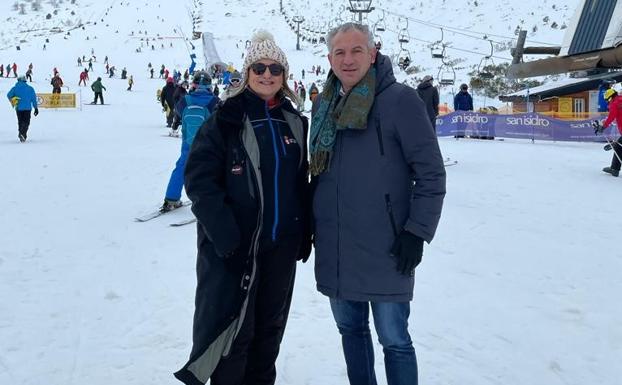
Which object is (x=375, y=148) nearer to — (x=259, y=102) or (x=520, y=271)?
(x=259, y=102)

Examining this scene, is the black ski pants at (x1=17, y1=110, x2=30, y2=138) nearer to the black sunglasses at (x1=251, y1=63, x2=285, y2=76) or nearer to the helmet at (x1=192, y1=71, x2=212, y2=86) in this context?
the helmet at (x1=192, y1=71, x2=212, y2=86)

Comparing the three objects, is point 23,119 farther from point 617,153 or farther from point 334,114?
point 617,153

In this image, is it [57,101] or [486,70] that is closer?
[57,101]

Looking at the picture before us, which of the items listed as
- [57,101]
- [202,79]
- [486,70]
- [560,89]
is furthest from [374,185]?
[486,70]

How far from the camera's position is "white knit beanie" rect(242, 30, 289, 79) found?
2.27 m

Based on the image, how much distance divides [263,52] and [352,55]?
382mm

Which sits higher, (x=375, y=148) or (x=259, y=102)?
(x=259, y=102)

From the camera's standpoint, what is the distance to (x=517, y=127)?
55.2 feet

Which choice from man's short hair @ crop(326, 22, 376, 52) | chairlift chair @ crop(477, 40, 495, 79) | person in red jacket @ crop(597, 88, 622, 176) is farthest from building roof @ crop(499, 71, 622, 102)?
man's short hair @ crop(326, 22, 376, 52)

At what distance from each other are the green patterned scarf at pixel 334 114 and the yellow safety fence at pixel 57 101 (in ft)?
76.3

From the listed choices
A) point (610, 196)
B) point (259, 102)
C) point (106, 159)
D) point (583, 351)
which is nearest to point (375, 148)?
point (259, 102)

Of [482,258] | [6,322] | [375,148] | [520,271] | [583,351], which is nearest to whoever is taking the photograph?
Result: [375,148]

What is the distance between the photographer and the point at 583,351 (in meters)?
3.09

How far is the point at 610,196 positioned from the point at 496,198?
171 centimetres
